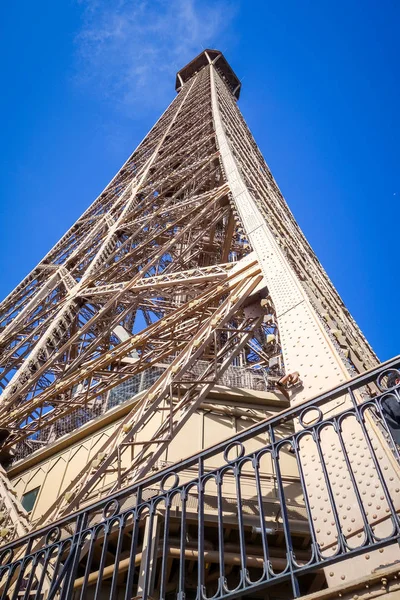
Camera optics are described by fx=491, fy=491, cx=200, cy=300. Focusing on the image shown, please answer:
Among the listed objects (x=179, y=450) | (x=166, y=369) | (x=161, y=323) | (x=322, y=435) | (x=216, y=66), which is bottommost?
(x=322, y=435)

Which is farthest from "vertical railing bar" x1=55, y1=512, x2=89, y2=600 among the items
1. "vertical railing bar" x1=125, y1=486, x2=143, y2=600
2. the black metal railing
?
"vertical railing bar" x1=125, y1=486, x2=143, y2=600

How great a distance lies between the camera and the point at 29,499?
321 inches

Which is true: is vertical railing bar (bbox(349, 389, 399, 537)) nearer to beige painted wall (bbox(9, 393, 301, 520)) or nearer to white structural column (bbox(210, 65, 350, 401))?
white structural column (bbox(210, 65, 350, 401))

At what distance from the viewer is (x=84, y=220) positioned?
61.9 ft

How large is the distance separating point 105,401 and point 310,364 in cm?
679

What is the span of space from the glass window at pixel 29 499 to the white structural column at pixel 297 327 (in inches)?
214

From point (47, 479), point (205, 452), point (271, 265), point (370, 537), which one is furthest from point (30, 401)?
point (370, 537)

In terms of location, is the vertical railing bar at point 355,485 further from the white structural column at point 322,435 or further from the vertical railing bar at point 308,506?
the vertical railing bar at point 308,506

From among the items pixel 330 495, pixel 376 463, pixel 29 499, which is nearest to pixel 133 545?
pixel 330 495

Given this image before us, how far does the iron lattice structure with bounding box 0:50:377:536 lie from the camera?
5464 mm

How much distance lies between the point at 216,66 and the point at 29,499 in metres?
41.6

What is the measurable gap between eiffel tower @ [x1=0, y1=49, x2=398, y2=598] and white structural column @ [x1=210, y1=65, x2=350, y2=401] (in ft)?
0.05

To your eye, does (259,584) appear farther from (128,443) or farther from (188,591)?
(188,591)

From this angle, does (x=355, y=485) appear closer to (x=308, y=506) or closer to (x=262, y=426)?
(x=308, y=506)
